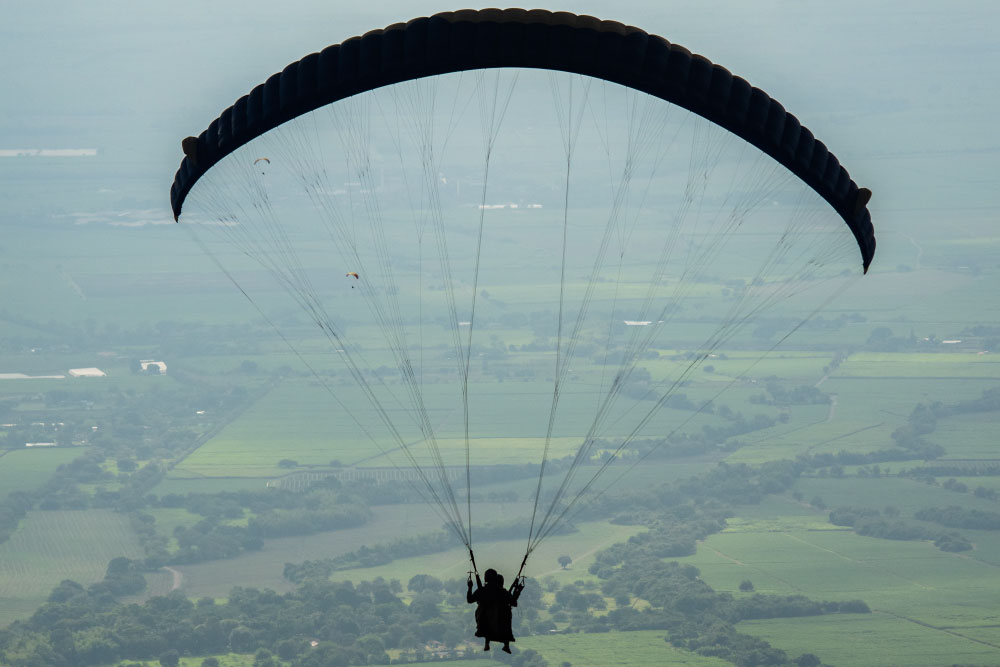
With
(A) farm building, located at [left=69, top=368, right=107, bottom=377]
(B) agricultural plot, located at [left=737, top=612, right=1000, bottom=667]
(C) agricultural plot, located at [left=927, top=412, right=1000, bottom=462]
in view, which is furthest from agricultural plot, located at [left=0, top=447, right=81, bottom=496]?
(C) agricultural plot, located at [left=927, top=412, right=1000, bottom=462]

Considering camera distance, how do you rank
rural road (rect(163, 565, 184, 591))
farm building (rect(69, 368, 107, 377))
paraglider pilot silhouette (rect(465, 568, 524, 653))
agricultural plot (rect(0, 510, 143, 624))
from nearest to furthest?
1. paraglider pilot silhouette (rect(465, 568, 524, 653))
2. agricultural plot (rect(0, 510, 143, 624))
3. rural road (rect(163, 565, 184, 591))
4. farm building (rect(69, 368, 107, 377))

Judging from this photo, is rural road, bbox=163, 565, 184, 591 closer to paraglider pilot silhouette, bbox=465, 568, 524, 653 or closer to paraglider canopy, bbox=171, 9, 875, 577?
paraglider canopy, bbox=171, 9, 875, 577

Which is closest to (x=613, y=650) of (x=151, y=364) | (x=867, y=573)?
(x=867, y=573)

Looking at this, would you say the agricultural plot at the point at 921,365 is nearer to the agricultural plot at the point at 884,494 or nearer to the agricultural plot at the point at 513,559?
the agricultural plot at the point at 884,494

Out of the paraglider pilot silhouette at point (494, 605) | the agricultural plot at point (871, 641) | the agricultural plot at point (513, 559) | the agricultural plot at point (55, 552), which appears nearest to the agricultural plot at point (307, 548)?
the agricultural plot at point (513, 559)

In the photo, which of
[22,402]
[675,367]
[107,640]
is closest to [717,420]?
[675,367]

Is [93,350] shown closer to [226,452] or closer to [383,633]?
[226,452]

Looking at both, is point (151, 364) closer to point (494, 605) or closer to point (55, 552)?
point (55, 552)

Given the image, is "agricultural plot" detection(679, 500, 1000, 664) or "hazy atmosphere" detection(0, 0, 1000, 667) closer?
"hazy atmosphere" detection(0, 0, 1000, 667)

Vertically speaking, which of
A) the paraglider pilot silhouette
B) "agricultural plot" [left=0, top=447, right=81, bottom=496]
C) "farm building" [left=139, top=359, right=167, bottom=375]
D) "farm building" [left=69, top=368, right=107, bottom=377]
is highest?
"farm building" [left=139, top=359, right=167, bottom=375]
